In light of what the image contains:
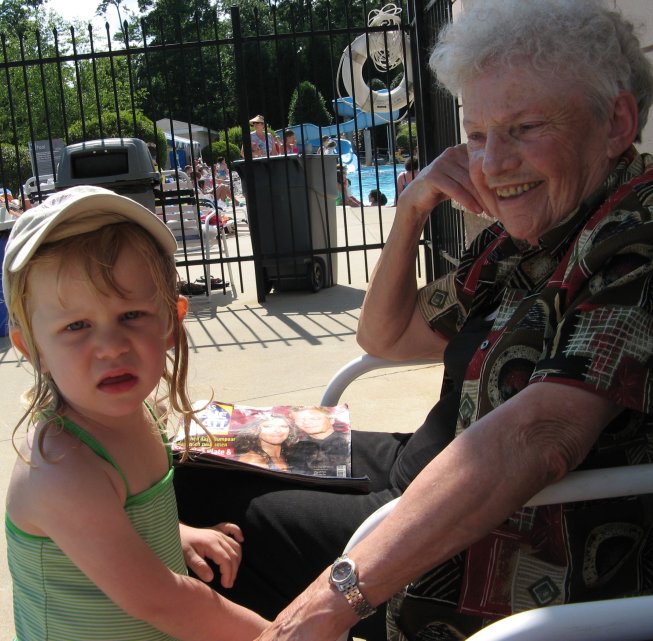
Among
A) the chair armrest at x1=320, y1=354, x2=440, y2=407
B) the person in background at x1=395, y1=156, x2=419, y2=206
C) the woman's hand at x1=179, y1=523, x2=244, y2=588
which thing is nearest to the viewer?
the woman's hand at x1=179, y1=523, x2=244, y2=588

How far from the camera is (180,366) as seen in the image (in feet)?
5.51

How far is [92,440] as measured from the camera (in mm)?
1418

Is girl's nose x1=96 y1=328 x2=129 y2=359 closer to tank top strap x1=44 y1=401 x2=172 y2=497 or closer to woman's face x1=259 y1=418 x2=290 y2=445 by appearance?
tank top strap x1=44 y1=401 x2=172 y2=497

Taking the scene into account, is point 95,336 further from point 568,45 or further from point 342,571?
point 568,45

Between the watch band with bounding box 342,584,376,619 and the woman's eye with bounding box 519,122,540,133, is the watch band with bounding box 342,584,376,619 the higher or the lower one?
the lower one

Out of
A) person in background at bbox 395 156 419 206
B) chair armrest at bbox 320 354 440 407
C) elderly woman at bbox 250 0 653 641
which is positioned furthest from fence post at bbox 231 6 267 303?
elderly woman at bbox 250 0 653 641

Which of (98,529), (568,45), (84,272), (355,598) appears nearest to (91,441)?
(98,529)

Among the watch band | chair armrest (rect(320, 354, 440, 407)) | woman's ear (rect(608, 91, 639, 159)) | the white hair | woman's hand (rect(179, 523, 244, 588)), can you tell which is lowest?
woman's hand (rect(179, 523, 244, 588))

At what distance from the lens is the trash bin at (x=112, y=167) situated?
7105 millimetres

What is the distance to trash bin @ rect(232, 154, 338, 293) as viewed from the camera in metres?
7.29

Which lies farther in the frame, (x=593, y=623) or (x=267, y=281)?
(x=267, y=281)

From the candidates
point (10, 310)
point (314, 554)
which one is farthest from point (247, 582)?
point (10, 310)

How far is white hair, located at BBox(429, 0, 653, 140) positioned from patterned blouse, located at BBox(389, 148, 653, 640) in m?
0.16

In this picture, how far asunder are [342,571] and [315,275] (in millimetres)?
6325
